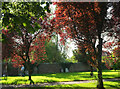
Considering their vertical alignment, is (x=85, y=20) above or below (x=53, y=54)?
above

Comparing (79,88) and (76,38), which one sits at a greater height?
(76,38)

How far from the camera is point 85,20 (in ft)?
23.9

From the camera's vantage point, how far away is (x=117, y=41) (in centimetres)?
801

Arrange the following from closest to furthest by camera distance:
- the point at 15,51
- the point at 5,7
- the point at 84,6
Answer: the point at 5,7
the point at 84,6
the point at 15,51

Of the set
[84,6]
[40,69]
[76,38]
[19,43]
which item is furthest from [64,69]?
[84,6]

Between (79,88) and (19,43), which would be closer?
(79,88)

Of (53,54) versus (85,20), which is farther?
(53,54)

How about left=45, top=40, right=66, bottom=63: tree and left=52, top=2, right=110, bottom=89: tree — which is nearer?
left=52, top=2, right=110, bottom=89: tree

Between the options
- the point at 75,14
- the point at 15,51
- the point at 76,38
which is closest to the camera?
the point at 75,14

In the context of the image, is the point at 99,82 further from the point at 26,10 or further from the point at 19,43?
the point at 19,43

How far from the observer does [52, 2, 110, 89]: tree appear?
727 cm

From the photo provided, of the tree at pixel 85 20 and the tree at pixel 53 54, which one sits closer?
the tree at pixel 85 20

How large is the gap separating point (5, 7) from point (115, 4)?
20.3 ft

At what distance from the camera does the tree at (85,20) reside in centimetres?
727
